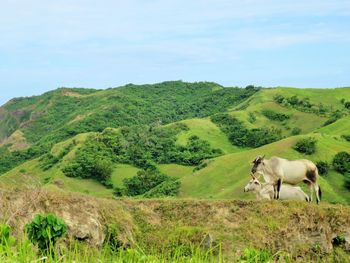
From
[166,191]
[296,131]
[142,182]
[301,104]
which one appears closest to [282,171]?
[166,191]

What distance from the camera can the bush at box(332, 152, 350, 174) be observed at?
2552 inches

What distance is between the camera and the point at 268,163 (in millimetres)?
24281

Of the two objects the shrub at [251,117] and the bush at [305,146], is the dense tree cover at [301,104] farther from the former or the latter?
the bush at [305,146]

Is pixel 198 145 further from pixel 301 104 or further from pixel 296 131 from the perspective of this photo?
pixel 301 104

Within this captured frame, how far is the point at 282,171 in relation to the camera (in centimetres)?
2414

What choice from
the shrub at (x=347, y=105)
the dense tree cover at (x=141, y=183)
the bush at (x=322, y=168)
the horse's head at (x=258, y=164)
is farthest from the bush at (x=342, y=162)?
the shrub at (x=347, y=105)

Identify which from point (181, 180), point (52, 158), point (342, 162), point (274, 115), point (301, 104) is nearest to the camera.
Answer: point (342, 162)

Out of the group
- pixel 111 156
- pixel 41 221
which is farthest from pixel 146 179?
pixel 41 221

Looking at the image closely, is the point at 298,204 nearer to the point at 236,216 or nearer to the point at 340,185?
the point at 236,216

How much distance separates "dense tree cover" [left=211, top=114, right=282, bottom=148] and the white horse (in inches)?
3096

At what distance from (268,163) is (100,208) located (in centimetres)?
768

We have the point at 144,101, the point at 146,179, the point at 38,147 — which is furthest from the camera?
the point at 144,101

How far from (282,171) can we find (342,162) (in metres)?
44.7

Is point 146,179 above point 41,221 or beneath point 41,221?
beneath
